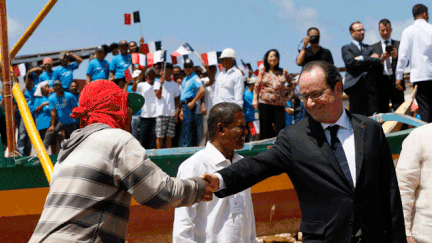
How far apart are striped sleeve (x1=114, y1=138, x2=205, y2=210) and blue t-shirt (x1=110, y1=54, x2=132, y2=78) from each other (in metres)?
7.83

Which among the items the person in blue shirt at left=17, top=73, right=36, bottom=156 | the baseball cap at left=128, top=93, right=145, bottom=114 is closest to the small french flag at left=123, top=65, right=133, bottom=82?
the person in blue shirt at left=17, top=73, right=36, bottom=156

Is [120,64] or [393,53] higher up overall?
[120,64]

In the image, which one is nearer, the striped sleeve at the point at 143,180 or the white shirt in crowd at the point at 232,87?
the striped sleeve at the point at 143,180

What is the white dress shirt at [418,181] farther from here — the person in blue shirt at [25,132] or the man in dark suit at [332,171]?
the person in blue shirt at [25,132]

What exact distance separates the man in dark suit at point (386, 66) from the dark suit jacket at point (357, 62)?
0.74ft

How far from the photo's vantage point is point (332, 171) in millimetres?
2539

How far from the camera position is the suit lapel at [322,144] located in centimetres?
253

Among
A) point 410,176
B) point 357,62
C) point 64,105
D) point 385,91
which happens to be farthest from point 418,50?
point 64,105

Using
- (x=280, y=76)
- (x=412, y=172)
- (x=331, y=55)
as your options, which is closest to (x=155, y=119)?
(x=280, y=76)

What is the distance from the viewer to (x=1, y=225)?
15.3ft

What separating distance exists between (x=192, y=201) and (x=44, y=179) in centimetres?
290

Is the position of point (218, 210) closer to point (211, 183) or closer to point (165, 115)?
point (211, 183)

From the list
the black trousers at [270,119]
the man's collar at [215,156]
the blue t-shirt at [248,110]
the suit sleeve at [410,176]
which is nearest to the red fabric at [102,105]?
the man's collar at [215,156]

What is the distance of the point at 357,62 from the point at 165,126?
3.59 meters
